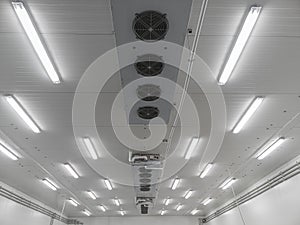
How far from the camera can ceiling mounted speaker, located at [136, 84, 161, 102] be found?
4090 mm

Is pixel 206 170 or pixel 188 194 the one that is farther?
pixel 188 194

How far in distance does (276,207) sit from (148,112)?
679 cm

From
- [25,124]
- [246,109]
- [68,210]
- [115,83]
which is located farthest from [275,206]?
[68,210]

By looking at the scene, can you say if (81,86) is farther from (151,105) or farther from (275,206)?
(275,206)

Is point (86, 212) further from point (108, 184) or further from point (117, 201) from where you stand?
point (108, 184)

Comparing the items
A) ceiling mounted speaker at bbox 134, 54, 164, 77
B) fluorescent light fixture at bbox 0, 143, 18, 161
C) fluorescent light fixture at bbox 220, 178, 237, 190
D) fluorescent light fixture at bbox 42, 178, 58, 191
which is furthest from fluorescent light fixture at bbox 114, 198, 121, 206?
ceiling mounted speaker at bbox 134, 54, 164, 77

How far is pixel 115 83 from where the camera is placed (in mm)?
4695

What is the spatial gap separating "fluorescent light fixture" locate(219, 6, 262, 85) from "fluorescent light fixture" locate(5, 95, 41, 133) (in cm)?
398

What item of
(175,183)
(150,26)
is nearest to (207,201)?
(175,183)

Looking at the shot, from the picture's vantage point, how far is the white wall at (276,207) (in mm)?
7723

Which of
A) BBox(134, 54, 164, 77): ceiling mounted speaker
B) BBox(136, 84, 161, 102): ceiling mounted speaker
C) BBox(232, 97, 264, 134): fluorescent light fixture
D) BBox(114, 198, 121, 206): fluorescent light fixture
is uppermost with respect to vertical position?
BBox(114, 198, 121, 206): fluorescent light fixture

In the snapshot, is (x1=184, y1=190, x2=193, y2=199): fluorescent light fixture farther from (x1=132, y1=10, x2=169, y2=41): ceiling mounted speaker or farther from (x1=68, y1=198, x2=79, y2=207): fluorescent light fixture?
(x1=132, y1=10, x2=169, y2=41): ceiling mounted speaker

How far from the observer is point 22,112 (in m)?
5.42

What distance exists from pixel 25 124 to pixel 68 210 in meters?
11.9
